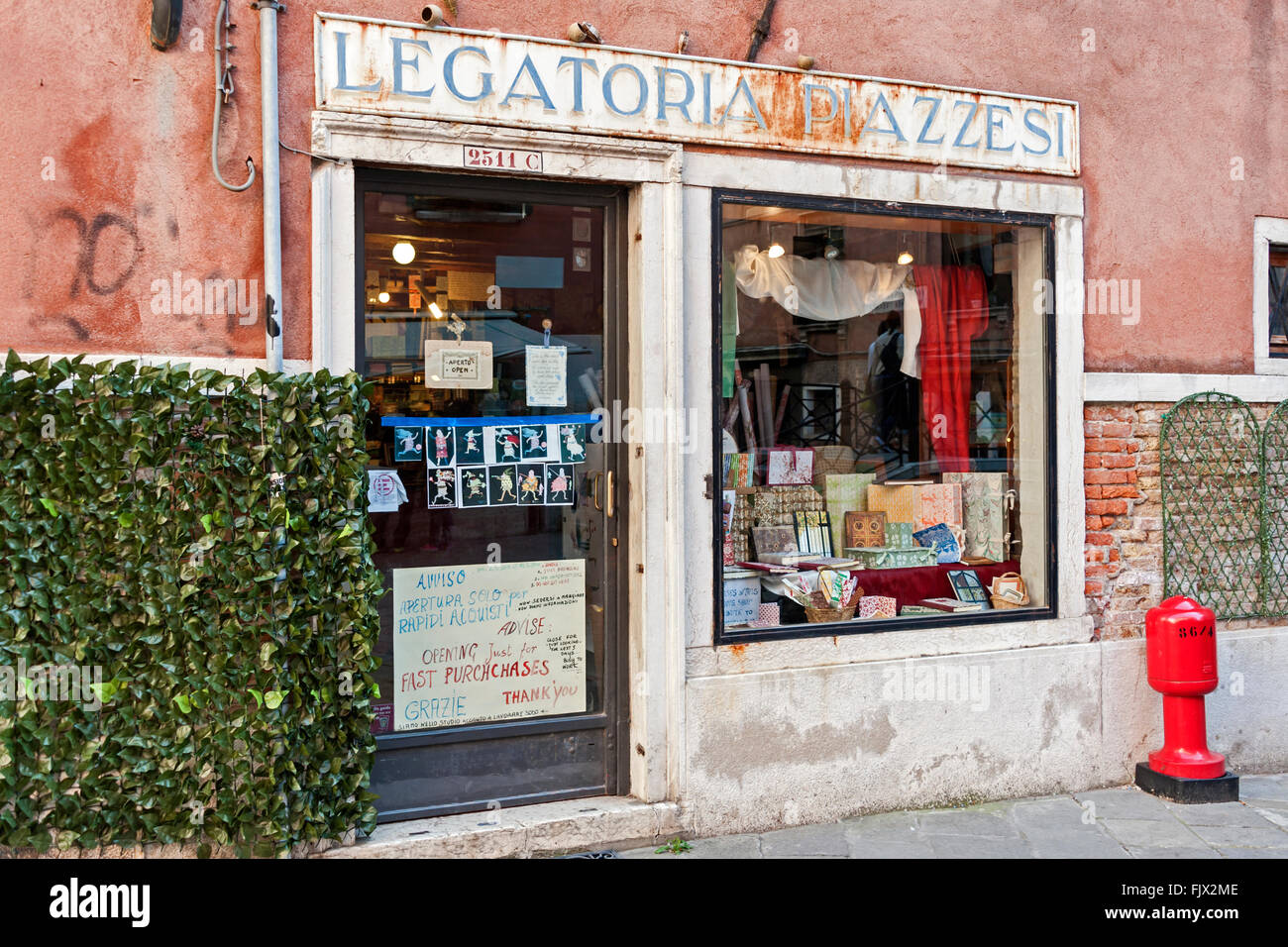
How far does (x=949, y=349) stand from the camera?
224 inches

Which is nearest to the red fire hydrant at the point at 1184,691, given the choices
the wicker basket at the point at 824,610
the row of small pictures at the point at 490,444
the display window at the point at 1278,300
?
the wicker basket at the point at 824,610

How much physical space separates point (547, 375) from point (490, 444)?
37 centimetres

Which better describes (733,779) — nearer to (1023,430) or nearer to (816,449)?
(816,449)

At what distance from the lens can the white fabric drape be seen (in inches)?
203

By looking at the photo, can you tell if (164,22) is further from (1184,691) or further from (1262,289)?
(1262,289)

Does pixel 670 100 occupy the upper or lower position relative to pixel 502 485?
upper

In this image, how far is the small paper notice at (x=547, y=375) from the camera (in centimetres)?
469

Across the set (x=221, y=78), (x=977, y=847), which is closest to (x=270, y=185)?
(x=221, y=78)

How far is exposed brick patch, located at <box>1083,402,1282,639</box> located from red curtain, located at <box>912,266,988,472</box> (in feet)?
1.95

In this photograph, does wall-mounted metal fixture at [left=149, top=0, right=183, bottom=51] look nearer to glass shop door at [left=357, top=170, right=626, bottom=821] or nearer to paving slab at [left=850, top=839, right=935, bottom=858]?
glass shop door at [left=357, top=170, right=626, bottom=821]

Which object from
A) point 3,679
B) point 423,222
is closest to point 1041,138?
point 423,222

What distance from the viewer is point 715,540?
488 cm

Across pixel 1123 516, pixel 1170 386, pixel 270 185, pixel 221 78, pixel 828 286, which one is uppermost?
pixel 221 78

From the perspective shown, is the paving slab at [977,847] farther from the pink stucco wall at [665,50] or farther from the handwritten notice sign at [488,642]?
the pink stucco wall at [665,50]
